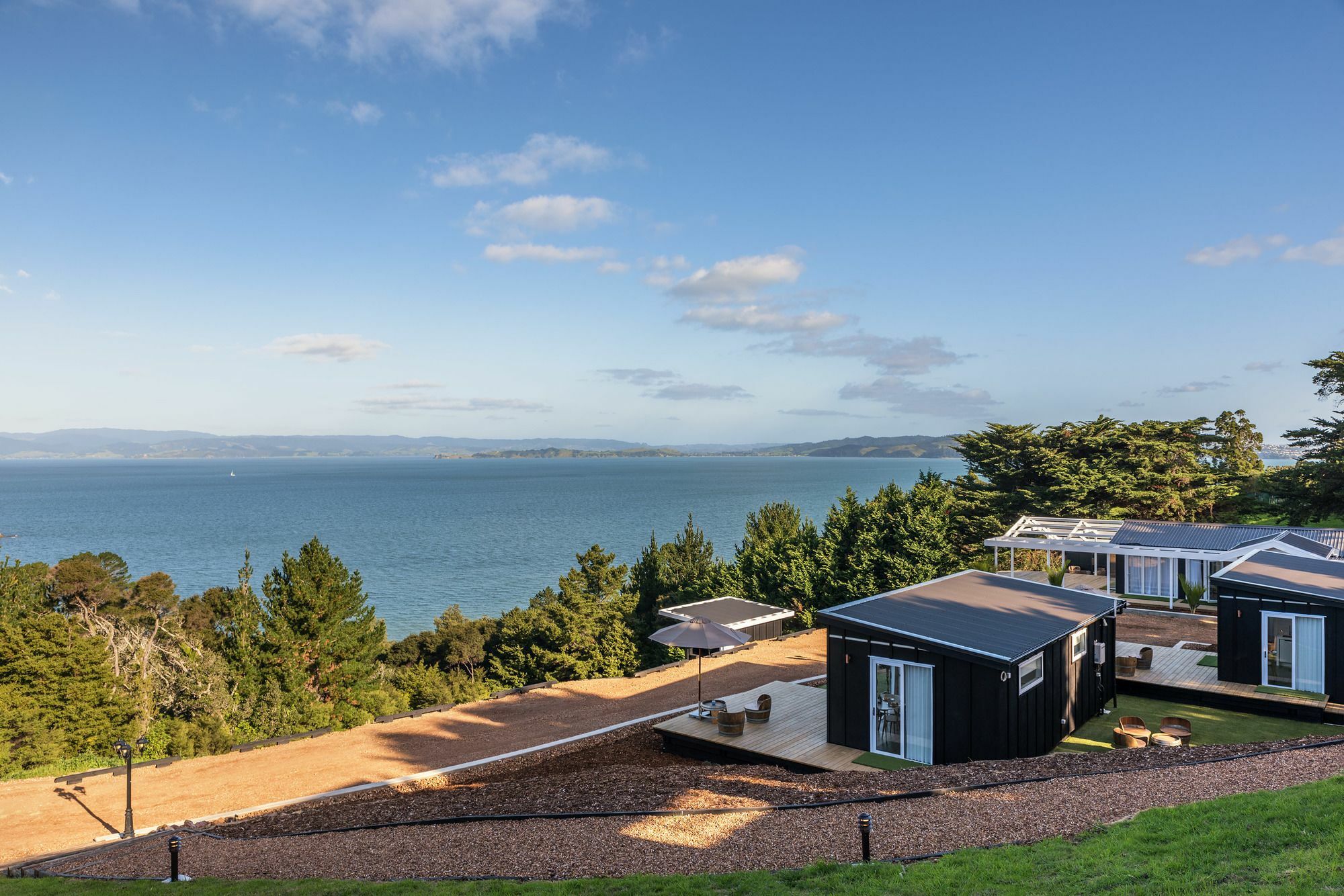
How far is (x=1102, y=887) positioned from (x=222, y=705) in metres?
A: 19.5

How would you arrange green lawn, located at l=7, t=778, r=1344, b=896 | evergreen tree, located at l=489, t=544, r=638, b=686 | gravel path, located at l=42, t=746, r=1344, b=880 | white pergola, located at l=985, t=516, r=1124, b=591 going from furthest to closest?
evergreen tree, located at l=489, t=544, r=638, b=686 → white pergola, located at l=985, t=516, r=1124, b=591 → gravel path, located at l=42, t=746, r=1344, b=880 → green lawn, located at l=7, t=778, r=1344, b=896

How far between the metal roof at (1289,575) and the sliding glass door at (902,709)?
7.46 metres

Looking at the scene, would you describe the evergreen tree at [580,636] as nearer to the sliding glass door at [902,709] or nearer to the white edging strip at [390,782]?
the white edging strip at [390,782]

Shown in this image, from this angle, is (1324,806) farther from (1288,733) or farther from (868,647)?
(1288,733)

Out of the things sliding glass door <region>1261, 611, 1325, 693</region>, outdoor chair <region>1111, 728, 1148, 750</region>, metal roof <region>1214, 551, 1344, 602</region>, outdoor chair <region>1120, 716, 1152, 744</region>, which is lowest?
outdoor chair <region>1111, 728, 1148, 750</region>

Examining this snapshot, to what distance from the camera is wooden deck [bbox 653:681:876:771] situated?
1115 centimetres

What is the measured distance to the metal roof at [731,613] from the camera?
21141 millimetres

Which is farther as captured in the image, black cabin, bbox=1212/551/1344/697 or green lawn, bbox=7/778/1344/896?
black cabin, bbox=1212/551/1344/697

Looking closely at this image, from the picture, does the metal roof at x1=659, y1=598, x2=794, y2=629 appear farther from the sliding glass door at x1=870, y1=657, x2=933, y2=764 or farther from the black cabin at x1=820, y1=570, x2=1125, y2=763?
the sliding glass door at x1=870, y1=657, x2=933, y2=764

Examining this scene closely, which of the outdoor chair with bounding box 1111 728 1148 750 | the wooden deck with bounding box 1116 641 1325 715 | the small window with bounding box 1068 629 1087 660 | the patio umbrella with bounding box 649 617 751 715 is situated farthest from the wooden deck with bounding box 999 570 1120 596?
the patio umbrella with bounding box 649 617 751 715

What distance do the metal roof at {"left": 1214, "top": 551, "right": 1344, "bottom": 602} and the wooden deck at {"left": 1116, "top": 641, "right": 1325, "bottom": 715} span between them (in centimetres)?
184

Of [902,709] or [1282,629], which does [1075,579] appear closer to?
[1282,629]

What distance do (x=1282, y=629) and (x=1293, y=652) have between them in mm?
456

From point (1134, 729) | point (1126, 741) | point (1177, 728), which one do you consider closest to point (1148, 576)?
point (1177, 728)
